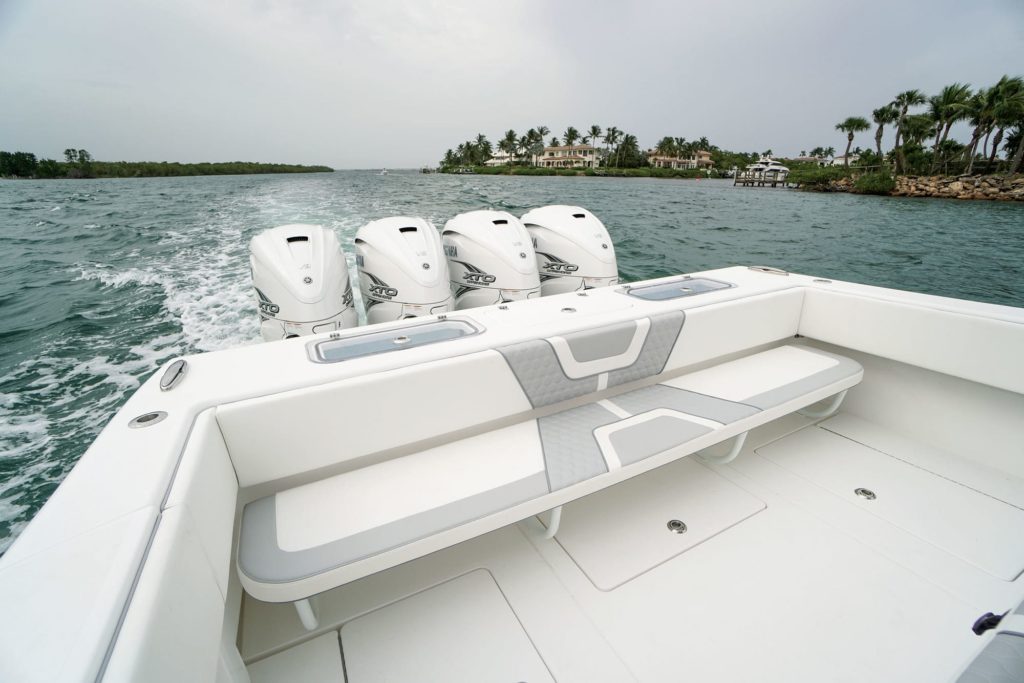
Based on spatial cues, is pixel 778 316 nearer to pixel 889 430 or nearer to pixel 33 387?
pixel 889 430

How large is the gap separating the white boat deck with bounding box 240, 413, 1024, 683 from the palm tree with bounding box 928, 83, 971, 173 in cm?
3317

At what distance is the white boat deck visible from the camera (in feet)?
3.24

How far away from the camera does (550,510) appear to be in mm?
1329

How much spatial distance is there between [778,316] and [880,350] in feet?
1.26

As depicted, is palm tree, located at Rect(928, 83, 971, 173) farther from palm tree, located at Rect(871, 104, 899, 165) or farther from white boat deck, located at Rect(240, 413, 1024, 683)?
white boat deck, located at Rect(240, 413, 1024, 683)

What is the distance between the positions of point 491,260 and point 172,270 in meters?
3.83

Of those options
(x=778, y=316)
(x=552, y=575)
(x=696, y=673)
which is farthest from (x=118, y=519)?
(x=778, y=316)

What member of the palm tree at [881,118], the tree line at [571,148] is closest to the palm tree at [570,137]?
the tree line at [571,148]

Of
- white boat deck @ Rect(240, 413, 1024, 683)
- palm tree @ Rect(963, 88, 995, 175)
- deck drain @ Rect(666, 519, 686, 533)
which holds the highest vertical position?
palm tree @ Rect(963, 88, 995, 175)

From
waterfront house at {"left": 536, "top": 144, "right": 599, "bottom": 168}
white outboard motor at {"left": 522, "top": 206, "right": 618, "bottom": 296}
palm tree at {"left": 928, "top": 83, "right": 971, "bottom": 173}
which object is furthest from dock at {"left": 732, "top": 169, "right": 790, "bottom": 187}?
white outboard motor at {"left": 522, "top": 206, "right": 618, "bottom": 296}

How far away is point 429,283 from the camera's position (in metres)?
2.24

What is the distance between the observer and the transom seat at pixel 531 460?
2.96ft

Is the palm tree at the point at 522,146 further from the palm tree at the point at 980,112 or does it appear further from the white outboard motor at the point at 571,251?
the white outboard motor at the point at 571,251

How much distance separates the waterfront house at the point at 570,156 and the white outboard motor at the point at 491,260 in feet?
187
